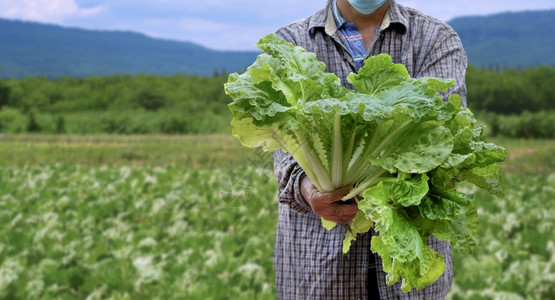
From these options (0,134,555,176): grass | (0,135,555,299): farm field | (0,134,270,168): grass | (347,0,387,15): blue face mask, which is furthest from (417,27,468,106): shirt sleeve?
(0,134,270,168): grass

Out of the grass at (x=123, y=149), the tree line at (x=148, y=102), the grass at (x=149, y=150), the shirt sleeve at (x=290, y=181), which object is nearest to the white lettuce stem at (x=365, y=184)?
the shirt sleeve at (x=290, y=181)

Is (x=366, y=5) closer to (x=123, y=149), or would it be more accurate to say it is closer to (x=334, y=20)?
(x=334, y=20)

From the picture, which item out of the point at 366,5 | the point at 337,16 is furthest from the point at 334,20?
the point at 366,5

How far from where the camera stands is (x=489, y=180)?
1.88 m

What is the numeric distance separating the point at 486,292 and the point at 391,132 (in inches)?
137

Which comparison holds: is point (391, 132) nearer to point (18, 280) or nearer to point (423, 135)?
point (423, 135)

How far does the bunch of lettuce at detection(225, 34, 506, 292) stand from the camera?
162cm

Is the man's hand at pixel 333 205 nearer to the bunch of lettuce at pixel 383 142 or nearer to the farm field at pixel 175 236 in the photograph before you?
the bunch of lettuce at pixel 383 142

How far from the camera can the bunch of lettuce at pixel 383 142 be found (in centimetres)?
162

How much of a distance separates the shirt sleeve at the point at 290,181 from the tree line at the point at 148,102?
20.4m

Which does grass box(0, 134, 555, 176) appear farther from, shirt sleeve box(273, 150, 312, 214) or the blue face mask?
shirt sleeve box(273, 150, 312, 214)

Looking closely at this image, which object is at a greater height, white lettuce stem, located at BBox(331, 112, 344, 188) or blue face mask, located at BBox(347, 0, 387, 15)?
blue face mask, located at BBox(347, 0, 387, 15)

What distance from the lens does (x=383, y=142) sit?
174 cm

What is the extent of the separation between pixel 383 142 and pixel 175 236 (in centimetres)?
543
